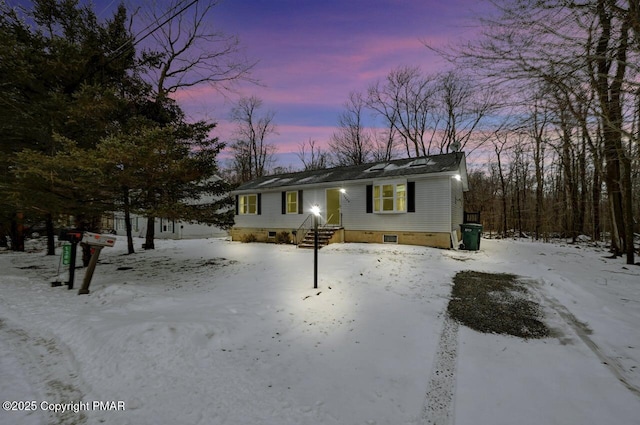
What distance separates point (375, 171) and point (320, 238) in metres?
4.62

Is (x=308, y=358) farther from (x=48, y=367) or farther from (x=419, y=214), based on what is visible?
(x=419, y=214)

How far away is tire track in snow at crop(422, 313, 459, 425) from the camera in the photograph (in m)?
2.24

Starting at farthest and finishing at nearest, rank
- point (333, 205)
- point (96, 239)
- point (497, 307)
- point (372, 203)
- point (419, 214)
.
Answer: point (333, 205) → point (372, 203) → point (419, 214) → point (96, 239) → point (497, 307)

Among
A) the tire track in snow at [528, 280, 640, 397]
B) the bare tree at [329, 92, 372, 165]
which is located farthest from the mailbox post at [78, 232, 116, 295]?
the bare tree at [329, 92, 372, 165]

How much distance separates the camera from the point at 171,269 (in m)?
8.88

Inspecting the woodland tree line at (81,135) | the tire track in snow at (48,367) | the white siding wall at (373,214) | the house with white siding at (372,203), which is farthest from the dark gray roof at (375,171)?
the tire track in snow at (48,367)

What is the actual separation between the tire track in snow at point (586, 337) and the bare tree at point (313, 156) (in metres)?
29.5

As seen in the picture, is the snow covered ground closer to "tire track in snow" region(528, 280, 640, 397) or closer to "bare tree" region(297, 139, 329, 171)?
"tire track in snow" region(528, 280, 640, 397)

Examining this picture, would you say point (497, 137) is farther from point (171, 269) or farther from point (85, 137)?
point (85, 137)

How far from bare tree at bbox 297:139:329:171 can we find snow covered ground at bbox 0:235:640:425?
28.8 meters

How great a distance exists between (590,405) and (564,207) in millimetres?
24783

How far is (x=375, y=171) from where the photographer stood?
13922mm

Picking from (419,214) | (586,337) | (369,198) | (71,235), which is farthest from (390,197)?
(71,235)

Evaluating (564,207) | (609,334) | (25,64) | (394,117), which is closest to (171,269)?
(25,64)
